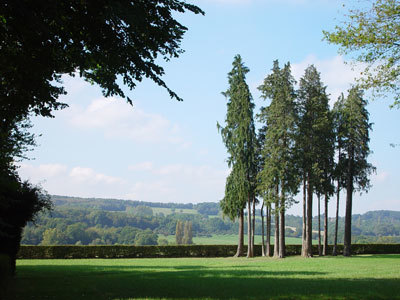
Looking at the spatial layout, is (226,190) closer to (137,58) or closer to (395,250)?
(395,250)

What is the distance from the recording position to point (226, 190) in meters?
37.6

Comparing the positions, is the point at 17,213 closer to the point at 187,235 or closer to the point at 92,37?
the point at 92,37

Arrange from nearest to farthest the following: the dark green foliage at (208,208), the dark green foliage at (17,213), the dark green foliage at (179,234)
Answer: the dark green foliage at (17,213) → the dark green foliage at (179,234) → the dark green foliage at (208,208)

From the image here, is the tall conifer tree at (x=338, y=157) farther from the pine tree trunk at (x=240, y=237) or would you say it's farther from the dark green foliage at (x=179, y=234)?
the dark green foliage at (x=179, y=234)

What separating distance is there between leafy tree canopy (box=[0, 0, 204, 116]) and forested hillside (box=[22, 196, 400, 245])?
12950 millimetres

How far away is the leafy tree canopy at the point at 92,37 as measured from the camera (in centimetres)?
646

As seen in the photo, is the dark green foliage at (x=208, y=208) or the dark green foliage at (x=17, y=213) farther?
the dark green foliage at (x=208, y=208)

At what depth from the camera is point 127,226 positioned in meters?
79.8

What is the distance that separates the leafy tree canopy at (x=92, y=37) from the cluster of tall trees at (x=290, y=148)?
2589 cm

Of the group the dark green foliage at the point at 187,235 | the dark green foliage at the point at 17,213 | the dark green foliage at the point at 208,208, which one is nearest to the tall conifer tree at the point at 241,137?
the dark green foliage at the point at 17,213

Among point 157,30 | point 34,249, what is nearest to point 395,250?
point 34,249

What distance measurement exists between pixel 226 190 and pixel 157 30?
30.8 metres

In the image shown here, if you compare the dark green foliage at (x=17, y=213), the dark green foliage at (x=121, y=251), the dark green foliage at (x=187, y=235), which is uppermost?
the dark green foliage at (x=17, y=213)

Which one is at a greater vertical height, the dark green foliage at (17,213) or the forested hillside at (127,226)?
the dark green foliage at (17,213)
